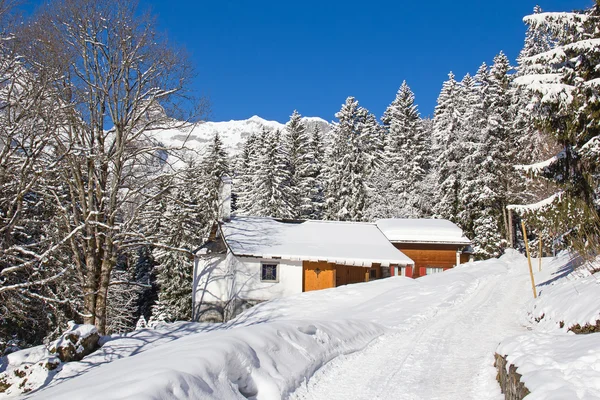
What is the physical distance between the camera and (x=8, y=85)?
11.3 meters

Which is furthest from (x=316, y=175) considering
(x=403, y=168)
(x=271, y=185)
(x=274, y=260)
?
(x=274, y=260)

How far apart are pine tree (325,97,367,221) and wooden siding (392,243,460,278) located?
25.1 feet

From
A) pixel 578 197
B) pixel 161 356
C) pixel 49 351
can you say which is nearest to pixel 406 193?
pixel 578 197

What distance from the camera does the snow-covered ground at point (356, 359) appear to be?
5.72 m

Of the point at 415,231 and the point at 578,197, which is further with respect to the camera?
the point at 415,231

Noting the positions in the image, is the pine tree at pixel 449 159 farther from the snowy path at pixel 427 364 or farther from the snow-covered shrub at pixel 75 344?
the snow-covered shrub at pixel 75 344

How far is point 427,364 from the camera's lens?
9469mm

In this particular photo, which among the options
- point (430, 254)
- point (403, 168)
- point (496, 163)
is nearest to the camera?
point (430, 254)

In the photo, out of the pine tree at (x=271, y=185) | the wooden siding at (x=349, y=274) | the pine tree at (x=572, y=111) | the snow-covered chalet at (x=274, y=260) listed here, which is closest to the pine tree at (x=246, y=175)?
the pine tree at (x=271, y=185)

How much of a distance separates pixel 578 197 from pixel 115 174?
1565 cm

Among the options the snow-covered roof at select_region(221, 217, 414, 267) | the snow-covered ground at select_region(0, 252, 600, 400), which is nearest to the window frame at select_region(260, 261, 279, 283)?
the snow-covered roof at select_region(221, 217, 414, 267)

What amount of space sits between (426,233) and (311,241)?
48.9 feet

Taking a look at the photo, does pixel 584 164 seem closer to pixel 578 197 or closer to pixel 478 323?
pixel 578 197

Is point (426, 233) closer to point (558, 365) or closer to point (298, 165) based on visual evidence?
point (298, 165)
